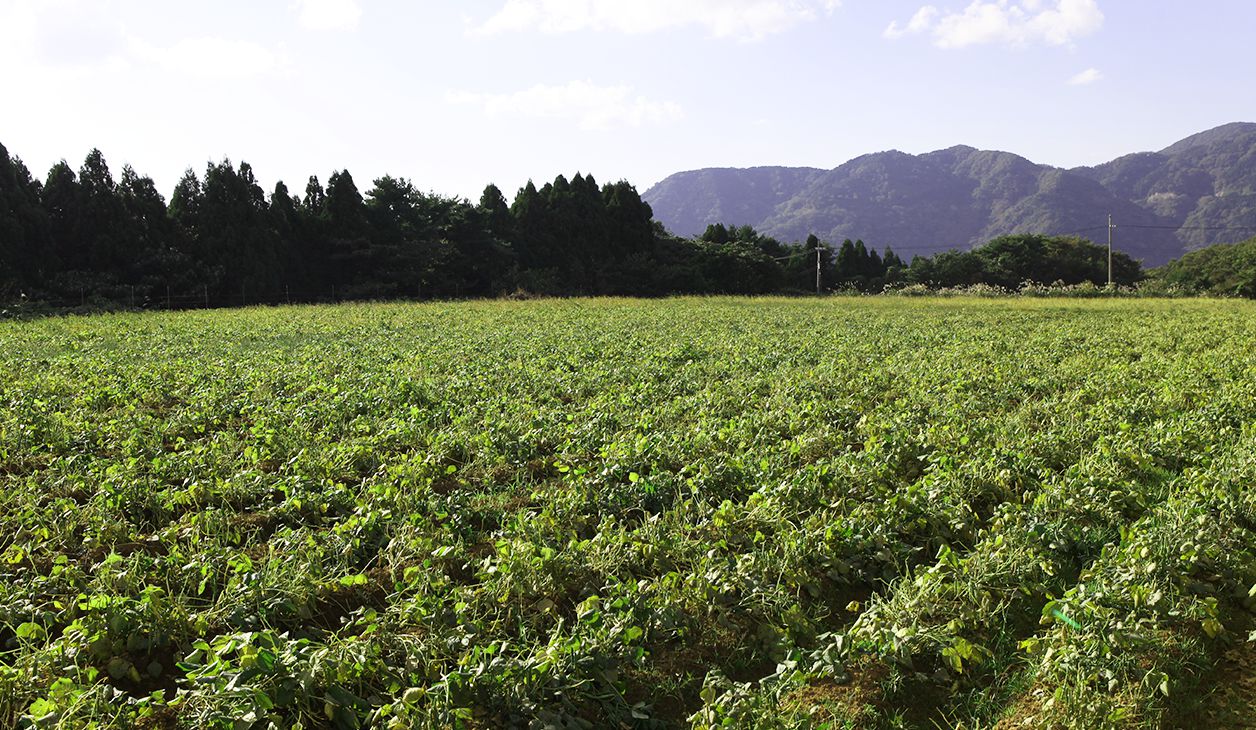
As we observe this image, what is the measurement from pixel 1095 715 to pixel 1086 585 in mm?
951

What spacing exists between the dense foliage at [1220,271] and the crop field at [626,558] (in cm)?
5821

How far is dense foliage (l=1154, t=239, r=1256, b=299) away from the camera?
179ft

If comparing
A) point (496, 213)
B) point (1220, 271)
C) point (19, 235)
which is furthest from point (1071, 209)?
point (19, 235)

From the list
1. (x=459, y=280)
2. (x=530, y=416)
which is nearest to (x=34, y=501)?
(x=530, y=416)

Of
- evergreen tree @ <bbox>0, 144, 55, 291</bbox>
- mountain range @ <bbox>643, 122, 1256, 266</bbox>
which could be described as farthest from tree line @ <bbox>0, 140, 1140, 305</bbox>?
mountain range @ <bbox>643, 122, 1256, 266</bbox>

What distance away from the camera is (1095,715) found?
A: 2.84 m

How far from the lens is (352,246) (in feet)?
134

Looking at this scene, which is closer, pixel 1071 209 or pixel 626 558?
pixel 626 558

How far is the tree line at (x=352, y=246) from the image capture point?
105 feet

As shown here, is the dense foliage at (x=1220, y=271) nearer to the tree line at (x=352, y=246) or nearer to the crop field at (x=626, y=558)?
the tree line at (x=352, y=246)

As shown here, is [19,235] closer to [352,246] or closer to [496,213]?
[352,246]

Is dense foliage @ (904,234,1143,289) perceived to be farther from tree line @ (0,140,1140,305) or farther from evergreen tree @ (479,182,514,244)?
evergreen tree @ (479,182,514,244)

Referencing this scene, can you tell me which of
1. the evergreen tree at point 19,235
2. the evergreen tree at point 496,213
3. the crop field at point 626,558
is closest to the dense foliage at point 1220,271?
the evergreen tree at point 496,213

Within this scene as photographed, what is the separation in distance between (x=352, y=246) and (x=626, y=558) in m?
40.3
